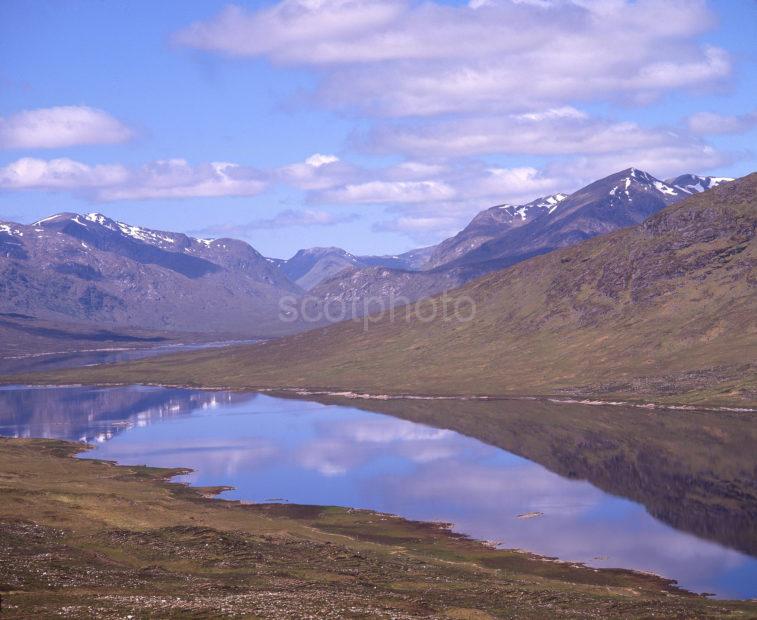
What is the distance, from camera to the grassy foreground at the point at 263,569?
5828cm

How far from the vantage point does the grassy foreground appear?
191ft

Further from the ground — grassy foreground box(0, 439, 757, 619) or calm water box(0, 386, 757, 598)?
grassy foreground box(0, 439, 757, 619)

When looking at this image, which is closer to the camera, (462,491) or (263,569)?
(263,569)

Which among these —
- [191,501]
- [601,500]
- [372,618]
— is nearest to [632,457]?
[601,500]

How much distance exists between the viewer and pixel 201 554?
269 feet

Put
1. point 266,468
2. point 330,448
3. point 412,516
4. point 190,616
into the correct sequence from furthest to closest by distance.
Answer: point 330,448 → point 266,468 → point 412,516 → point 190,616

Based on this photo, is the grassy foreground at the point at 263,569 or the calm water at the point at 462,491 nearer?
the grassy foreground at the point at 263,569

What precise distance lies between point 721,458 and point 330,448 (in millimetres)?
67301

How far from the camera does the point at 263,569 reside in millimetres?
76875

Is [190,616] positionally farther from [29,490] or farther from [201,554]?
[29,490]

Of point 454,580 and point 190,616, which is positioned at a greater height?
point 190,616

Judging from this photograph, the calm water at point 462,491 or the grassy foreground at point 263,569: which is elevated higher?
the grassy foreground at point 263,569

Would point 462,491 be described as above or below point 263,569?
below

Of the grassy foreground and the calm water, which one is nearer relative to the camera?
the grassy foreground
